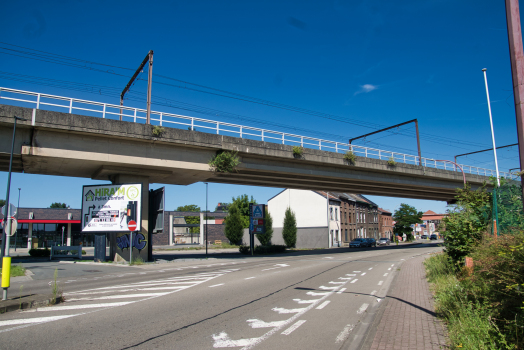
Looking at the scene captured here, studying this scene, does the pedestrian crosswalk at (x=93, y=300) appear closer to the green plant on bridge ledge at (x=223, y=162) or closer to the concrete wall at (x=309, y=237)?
the green plant on bridge ledge at (x=223, y=162)

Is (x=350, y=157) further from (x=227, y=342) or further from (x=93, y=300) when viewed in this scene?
(x=227, y=342)

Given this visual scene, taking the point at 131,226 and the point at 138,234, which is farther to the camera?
the point at 138,234

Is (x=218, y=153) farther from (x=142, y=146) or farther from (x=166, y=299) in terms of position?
(x=166, y=299)

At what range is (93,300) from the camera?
29.6 feet

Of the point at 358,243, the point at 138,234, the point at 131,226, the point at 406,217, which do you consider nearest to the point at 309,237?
the point at 358,243

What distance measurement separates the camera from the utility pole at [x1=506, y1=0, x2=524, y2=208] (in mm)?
4902

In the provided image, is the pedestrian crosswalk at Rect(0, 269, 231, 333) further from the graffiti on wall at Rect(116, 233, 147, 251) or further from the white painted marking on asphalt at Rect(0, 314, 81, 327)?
the graffiti on wall at Rect(116, 233, 147, 251)

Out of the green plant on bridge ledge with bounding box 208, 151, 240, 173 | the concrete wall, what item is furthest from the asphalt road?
the concrete wall

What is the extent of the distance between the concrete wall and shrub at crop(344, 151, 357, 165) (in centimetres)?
2527

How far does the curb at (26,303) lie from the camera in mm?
7674

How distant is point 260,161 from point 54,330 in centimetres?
1899

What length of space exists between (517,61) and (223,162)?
17.9 metres

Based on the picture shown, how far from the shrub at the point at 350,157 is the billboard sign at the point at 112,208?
15301 mm

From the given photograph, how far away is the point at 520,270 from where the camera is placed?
4523 mm
